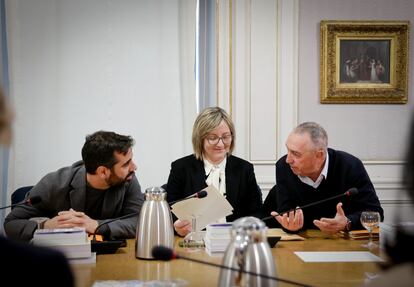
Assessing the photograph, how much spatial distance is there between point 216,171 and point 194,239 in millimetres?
909

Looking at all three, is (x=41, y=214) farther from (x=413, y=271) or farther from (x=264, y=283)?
(x=413, y=271)

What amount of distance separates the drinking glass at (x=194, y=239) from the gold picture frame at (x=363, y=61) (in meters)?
2.37

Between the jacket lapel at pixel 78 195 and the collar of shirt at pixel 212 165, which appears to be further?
the collar of shirt at pixel 212 165

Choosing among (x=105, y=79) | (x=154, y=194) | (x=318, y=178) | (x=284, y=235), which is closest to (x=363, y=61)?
(x=318, y=178)

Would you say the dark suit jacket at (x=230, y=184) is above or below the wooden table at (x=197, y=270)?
above

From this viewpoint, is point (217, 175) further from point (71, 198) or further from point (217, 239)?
point (217, 239)

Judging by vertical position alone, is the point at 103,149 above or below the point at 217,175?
above

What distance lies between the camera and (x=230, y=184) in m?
3.87

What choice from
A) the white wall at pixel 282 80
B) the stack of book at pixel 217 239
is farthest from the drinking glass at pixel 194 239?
the white wall at pixel 282 80

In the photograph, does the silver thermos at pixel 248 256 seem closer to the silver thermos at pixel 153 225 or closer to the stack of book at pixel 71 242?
the silver thermos at pixel 153 225

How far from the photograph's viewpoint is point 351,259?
8.71 feet

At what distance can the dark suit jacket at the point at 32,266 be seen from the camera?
1.02m

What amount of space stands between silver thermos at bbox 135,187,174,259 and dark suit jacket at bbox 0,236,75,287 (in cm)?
159

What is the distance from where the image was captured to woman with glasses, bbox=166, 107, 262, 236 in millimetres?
3855
